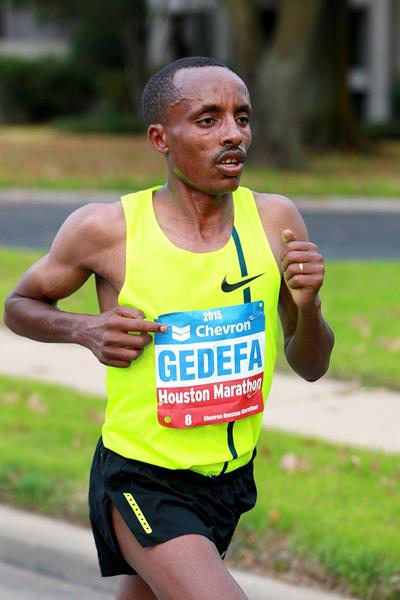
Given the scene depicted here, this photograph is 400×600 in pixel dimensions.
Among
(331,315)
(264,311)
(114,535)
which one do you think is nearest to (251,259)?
(264,311)

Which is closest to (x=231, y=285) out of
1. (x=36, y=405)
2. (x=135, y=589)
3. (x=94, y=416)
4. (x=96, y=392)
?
(x=135, y=589)

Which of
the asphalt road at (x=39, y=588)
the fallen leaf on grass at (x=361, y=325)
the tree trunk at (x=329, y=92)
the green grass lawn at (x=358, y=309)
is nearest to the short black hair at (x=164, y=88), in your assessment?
the asphalt road at (x=39, y=588)

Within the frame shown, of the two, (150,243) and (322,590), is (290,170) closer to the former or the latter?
(322,590)

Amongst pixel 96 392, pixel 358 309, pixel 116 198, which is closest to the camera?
pixel 96 392

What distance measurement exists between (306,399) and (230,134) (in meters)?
4.72

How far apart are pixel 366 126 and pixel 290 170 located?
1042 cm

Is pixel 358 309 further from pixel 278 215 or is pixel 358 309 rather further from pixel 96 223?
pixel 96 223

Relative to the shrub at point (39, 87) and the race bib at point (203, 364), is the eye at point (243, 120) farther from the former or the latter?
the shrub at point (39, 87)

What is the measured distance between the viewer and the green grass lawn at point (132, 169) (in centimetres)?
2191

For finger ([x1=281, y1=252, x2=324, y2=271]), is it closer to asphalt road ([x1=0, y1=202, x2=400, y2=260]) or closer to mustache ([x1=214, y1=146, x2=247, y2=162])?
mustache ([x1=214, y1=146, x2=247, y2=162])

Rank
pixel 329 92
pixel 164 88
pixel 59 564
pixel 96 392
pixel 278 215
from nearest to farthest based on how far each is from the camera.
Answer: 1. pixel 164 88
2. pixel 278 215
3. pixel 59 564
4. pixel 96 392
5. pixel 329 92

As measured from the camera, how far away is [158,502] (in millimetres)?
3295

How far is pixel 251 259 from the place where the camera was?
11.0ft

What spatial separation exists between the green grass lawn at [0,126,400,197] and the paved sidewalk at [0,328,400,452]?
11951mm
